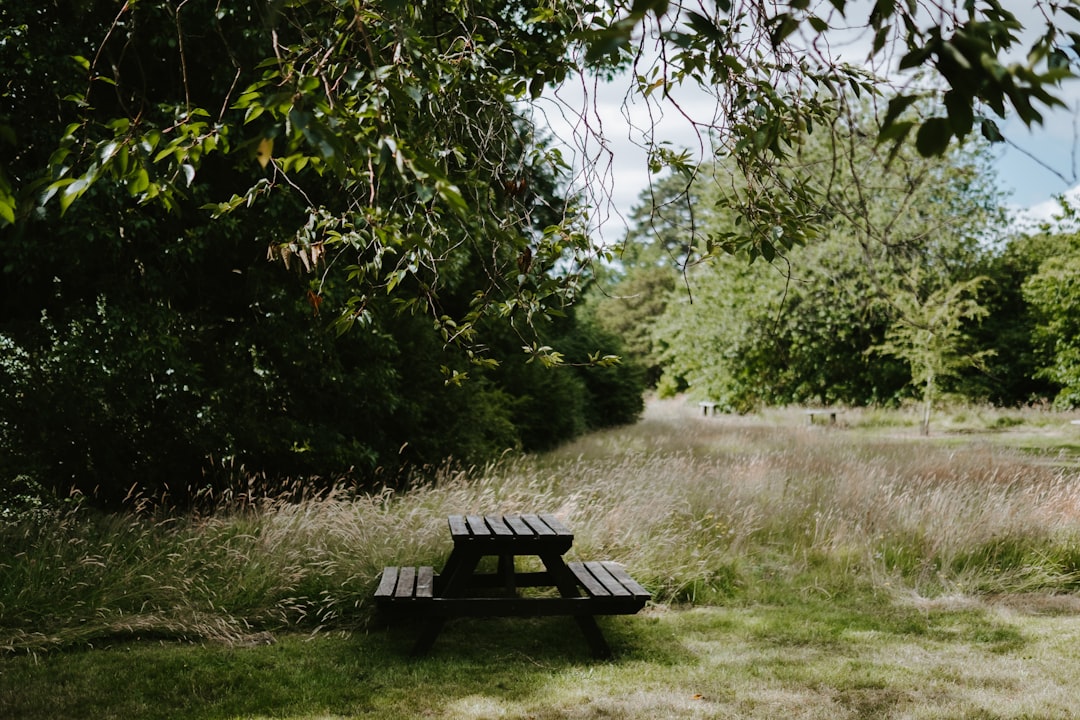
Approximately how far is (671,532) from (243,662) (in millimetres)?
3714

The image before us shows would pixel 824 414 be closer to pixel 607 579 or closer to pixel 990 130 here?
pixel 607 579

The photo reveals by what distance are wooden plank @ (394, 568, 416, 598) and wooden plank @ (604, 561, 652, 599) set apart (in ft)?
4.27

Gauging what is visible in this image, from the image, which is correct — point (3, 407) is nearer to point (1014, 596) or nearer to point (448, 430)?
point (448, 430)

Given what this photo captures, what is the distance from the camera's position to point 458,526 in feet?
19.3

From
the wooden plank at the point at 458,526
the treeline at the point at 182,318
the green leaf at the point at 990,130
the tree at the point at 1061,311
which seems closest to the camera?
the green leaf at the point at 990,130

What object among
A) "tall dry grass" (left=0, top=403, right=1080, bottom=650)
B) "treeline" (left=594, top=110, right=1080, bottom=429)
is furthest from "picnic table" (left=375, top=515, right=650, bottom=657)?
"treeline" (left=594, top=110, right=1080, bottom=429)

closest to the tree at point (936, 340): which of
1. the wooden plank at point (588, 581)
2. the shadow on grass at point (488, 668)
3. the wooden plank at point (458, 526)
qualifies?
the shadow on grass at point (488, 668)

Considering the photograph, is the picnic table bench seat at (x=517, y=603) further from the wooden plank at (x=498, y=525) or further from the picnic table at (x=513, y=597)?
the wooden plank at (x=498, y=525)

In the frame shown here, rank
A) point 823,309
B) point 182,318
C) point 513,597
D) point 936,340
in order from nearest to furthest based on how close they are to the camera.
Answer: point 513,597 → point 182,318 → point 936,340 → point 823,309

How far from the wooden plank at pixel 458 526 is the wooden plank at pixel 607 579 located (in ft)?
2.96

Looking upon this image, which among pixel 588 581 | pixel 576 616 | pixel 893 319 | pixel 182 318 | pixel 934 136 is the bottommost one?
pixel 576 616

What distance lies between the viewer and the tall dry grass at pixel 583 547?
19.1 feet

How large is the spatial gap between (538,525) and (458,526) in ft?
1.85

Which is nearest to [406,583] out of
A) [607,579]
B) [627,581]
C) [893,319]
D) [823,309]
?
[607,579]
